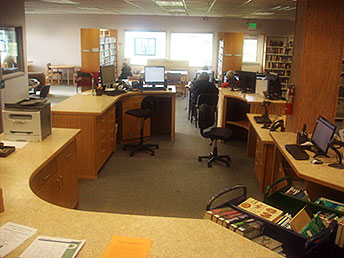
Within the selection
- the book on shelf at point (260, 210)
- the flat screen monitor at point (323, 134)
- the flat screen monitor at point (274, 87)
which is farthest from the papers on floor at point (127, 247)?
the flat screen monitor at point (274, 87)

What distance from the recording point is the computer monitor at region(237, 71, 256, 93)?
23.3 ft

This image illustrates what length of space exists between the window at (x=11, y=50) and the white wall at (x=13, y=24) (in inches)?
6.6

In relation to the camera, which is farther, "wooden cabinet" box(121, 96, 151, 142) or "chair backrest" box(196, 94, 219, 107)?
"chair backrest" box(196, 94, 219, 107)

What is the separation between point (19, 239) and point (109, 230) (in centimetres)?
46

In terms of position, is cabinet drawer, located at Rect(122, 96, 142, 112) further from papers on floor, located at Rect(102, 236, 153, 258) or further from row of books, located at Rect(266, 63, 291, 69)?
row of books, located at Rect(266, 63, 291, 69)

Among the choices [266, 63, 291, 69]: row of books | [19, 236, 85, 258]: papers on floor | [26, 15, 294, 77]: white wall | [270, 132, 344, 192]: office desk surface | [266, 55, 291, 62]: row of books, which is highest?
[26, 15, 294, 77]: white wall

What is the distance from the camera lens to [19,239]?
190 centimetres

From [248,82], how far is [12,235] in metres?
5.93

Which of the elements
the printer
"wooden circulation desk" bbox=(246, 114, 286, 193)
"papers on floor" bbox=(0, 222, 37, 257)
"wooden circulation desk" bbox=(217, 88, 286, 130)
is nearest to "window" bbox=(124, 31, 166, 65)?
"wooden circulation desk" bbox=(217, 88, 286, 130)

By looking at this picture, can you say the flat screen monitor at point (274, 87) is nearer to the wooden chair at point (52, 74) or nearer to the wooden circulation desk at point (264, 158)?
the wooden circulation desk at point (264, 158)

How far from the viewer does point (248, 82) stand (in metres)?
7.17

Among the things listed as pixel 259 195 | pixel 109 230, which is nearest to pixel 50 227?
pixel 109 230

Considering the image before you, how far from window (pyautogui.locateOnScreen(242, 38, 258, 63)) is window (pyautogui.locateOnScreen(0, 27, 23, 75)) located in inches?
389

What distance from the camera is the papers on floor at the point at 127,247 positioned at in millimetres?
1774
